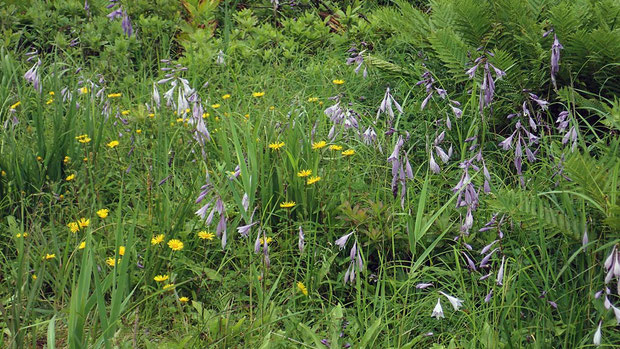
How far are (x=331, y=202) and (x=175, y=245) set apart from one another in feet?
2.16

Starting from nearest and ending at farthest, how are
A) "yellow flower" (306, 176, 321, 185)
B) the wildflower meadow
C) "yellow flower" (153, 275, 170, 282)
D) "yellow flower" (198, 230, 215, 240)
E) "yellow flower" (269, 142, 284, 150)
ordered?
the wildflower meadow → "yellow flower" (153, 275, 170, 282) → "yellow flower" (198, 230, 215, 240) → "yellow flower" (306, 176, 321, 185) → "yellow flower" (269, 142, 284, 150)

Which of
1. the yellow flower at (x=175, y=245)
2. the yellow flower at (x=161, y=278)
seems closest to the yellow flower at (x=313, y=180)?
the yellow flower at (x=175, y=245)

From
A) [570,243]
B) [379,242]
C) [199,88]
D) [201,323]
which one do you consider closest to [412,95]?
[199,88]

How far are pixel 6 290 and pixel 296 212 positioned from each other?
1090mm

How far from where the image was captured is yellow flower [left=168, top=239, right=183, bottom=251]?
2.41m

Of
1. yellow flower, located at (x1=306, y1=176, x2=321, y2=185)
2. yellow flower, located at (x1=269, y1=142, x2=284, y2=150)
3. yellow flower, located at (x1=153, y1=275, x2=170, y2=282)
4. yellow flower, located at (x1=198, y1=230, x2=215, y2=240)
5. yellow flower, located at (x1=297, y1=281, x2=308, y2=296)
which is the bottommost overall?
yellow flower, located at (x1=297, y1=281, x2=308, y2=296)

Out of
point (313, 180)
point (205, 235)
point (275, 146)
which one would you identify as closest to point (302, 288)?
point (205, 235)

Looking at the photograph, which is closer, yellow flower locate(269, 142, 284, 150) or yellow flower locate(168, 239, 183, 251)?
yellow flower locate(168, 239, 183, 251)

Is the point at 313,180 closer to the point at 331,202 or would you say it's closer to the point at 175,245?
the point at 331,202

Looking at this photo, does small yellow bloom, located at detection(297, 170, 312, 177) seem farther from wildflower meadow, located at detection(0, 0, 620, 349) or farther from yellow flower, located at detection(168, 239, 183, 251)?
yellow flower, located at detection(168, 239, 183, 251)

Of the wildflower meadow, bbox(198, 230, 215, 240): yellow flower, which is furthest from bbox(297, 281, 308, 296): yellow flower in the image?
bbox(198, 230, 215, 240): yellow flower

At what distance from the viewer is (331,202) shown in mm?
2779

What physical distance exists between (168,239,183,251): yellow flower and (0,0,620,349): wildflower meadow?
0.19 ft

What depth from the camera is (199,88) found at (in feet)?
13.5
